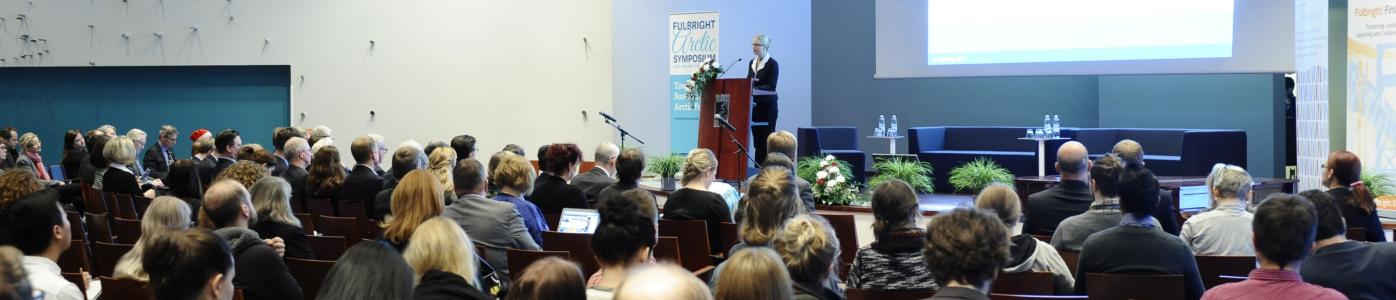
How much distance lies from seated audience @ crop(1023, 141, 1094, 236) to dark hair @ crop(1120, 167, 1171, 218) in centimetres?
134

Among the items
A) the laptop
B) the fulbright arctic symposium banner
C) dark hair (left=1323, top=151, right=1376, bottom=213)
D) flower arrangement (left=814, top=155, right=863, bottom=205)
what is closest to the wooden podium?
the fulbright arctic symposium banner

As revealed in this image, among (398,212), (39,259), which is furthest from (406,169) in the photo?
(39,259)

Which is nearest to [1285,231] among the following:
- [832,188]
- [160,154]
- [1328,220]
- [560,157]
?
[1328,220]

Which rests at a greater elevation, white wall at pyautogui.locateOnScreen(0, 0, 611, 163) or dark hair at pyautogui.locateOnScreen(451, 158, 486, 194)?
white wall at pyautogui.locateOnScreen(0, 0, 611, 163)

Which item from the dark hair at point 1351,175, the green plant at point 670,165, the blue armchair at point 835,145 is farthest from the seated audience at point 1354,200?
the green plant at point 670,165

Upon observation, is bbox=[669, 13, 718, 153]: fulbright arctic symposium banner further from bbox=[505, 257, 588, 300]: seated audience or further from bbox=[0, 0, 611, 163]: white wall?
bbox=[505, 257, 588, 300]: seated audience

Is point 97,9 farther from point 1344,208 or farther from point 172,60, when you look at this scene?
point 1344,208

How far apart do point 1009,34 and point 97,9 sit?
35.2 ft

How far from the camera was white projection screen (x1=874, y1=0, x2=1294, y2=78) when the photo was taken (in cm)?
952

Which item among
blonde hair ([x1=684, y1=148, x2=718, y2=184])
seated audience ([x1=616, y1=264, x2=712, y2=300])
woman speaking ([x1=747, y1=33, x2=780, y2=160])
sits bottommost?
seated audience ([x1=616, y1=264, x2=712, y2=300])

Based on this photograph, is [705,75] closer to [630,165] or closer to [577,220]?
[630,165]

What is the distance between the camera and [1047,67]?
34.4ft

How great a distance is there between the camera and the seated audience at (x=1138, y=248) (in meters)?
3.90

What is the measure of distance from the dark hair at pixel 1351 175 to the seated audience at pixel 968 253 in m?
3.09
